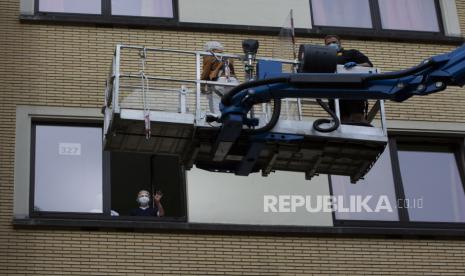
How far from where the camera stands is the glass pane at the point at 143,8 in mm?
17719

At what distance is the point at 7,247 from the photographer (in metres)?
15.5

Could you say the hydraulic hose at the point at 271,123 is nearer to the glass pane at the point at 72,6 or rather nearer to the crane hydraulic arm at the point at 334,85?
the crane hydraulic arm at the point at 334,85

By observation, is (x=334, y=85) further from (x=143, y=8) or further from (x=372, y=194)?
(x=143, y=8)

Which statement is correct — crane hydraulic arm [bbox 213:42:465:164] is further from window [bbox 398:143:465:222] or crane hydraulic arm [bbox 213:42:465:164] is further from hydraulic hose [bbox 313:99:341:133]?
window [bbox 398:143:465:222]

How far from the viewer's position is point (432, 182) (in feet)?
58.3

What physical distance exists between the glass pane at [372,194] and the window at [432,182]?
267mm

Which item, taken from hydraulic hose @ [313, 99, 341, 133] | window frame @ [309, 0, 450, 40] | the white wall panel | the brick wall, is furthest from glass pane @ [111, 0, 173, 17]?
hydraulic hose @ [313, 99, 341, 133]

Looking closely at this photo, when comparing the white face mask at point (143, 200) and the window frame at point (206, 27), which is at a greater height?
the window frame at point (206, 27)

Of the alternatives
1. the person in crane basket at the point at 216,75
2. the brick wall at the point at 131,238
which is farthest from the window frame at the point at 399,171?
the person in crane basket at the point at 216,75

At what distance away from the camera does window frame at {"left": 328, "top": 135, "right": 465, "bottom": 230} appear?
1694 centimetres

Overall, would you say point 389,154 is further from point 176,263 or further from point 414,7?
point 176,263

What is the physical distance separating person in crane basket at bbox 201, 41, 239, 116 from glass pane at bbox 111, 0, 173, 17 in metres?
4.29

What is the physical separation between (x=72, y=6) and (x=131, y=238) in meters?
4.16

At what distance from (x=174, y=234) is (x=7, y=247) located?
242 centimetres
